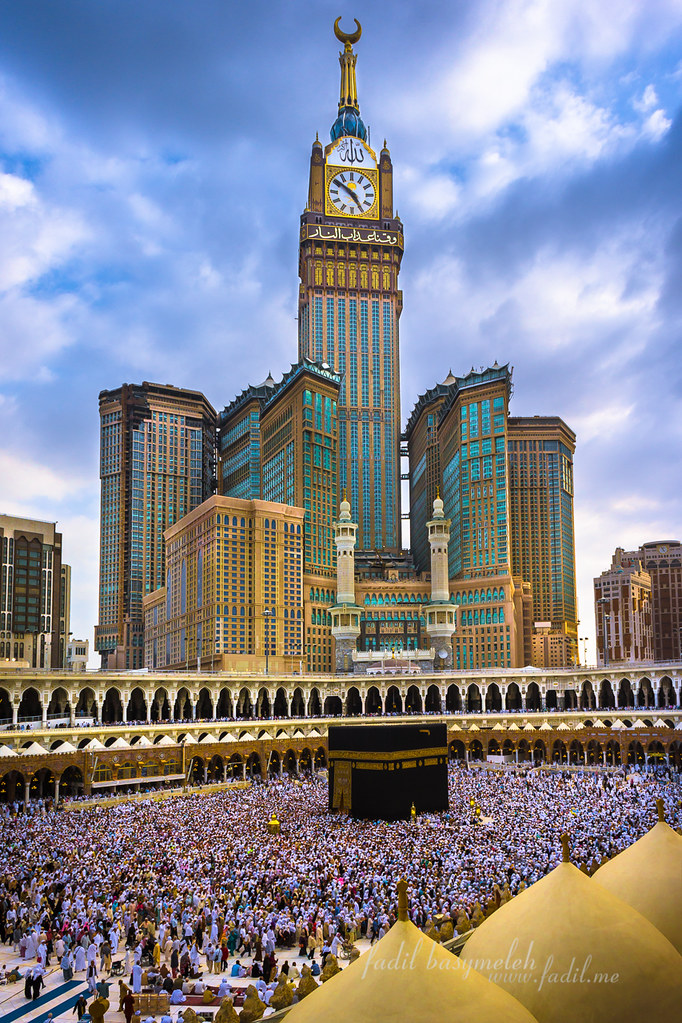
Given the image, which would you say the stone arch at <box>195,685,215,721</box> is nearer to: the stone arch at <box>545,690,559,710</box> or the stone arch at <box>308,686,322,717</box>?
the stone arch at <box>308,686,322,717</box>

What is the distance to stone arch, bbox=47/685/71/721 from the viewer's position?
216ft

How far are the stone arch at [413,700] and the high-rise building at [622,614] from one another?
84555 mm

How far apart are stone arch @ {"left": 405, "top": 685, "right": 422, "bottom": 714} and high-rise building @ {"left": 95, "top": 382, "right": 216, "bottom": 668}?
6770 cm

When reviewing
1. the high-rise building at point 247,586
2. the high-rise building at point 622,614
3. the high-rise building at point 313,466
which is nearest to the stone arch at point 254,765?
the high-rise building at point 247,586

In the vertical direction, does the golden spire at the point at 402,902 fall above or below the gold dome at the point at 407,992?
above

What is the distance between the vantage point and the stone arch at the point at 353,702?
9031cm

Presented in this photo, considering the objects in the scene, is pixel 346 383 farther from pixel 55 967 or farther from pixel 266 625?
pixel 55 967

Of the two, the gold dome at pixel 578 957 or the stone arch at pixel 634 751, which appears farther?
the stone arch at pixel 634 751

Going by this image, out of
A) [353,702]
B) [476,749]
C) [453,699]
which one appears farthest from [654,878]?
[453,699]

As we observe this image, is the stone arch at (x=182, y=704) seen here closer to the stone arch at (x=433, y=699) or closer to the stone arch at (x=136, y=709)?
the stone arch at (x=136, y=709)

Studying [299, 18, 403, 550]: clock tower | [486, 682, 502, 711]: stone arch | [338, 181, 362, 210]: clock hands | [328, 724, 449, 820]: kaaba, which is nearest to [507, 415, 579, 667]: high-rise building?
[299, 18, 403, 550]: clock tower

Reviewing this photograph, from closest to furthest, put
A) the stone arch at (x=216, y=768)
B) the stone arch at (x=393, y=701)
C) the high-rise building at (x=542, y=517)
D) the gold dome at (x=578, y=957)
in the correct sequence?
the gold dome at (x=578, y=957)
the stone arch at (x=216, y=768)
the stone arch at (x=393, y=701)
the high-rise building at (x=542, y=517)

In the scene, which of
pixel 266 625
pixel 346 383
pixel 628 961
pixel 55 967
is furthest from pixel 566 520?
pixel 628 961

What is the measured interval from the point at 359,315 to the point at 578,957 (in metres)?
154
